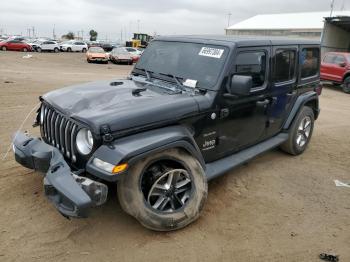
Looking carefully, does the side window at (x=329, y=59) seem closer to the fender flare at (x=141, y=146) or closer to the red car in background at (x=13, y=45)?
the fender flare at (x=141, y=146)

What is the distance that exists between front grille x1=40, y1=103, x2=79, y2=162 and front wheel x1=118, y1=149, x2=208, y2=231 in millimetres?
640

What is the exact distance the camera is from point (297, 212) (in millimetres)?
3982

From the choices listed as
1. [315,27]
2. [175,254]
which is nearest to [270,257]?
[175,254]

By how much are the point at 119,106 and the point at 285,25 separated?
3484 cm

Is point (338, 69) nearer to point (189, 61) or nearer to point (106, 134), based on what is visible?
point (189, 61)

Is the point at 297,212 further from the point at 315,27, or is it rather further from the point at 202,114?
the point at 315,27

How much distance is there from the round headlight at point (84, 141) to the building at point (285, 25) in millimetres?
29623

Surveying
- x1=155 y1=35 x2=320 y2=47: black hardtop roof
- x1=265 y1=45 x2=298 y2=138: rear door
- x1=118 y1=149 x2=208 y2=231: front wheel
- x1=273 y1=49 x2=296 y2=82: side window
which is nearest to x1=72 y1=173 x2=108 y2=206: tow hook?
x1=118 y1=149 x2=208 y2=231: front wheel

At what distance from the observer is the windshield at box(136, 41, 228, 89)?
12.8ft

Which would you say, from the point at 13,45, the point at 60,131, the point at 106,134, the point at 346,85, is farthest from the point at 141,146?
the point at 13,45

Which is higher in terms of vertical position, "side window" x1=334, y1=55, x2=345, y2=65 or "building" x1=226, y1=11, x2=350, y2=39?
"building" x1=226, y1=11, x2=350, y2=39

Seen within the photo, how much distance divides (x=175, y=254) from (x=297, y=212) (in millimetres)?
1672

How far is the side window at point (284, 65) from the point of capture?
4742 mm

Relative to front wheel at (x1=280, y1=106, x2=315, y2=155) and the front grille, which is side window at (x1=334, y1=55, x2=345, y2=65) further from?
the front grille
